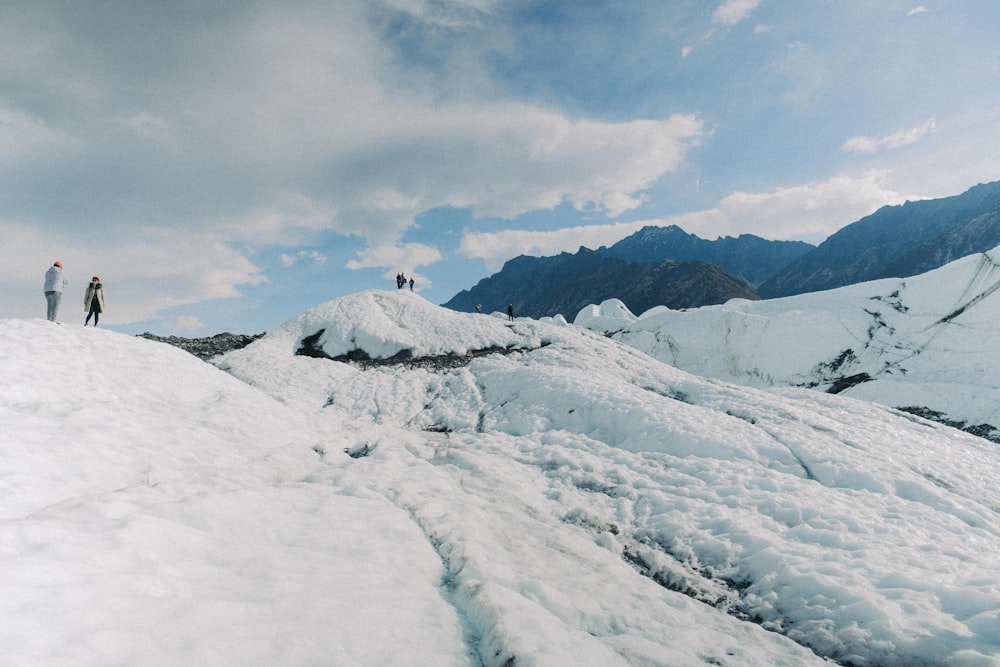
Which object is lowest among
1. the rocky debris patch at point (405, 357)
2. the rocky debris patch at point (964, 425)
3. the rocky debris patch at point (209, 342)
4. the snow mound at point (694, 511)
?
the rocky debris patch at point (964, 425)

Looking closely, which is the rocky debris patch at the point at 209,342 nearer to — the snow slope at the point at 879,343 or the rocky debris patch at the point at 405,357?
the rocky debris patch at the point at 405,357

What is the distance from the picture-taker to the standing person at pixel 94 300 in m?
20.1

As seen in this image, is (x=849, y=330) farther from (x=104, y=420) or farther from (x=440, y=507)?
(x=104, y=420)

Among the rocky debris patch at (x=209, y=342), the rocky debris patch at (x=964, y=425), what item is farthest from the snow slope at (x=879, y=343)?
the rocky debris patch at (x=209, y=342)

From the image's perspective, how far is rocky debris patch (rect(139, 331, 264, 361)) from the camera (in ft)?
93.7

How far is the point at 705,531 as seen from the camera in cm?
1119

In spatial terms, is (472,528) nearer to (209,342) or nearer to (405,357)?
(405,357)

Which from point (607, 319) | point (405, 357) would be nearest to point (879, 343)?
point (607, 319)

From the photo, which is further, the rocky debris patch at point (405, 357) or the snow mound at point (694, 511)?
the rocky debris patch at point (405, 357)

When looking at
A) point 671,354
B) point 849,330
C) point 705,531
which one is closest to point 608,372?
point 705,531

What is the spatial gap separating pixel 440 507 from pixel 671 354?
139ft

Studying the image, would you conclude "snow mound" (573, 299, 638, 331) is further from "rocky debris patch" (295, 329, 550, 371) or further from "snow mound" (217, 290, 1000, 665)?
"snow mound" (217, 290, 1000, 665)

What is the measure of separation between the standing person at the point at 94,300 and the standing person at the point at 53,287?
2.18m

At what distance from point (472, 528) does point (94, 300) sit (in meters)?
20.8
